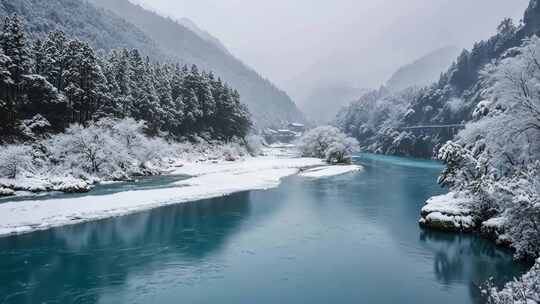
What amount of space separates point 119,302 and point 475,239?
20410mm

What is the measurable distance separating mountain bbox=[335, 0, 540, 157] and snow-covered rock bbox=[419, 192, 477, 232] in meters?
78.5

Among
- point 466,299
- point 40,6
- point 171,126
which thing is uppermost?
point 40,6

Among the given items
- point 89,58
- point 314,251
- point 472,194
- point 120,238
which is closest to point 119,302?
point 120,238

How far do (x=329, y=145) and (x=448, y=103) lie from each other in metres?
59.1

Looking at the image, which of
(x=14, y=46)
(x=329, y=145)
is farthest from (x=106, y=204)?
(x=329, y=145)

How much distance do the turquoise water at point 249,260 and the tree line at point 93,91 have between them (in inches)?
1061

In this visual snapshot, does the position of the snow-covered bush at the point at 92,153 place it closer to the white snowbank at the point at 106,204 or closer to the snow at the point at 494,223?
the white snowbank at the point at 106,204

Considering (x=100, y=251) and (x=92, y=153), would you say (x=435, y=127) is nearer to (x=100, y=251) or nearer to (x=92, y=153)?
(x=92, y=153)

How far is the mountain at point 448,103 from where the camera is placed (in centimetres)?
10169

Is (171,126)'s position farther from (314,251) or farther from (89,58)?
(314,251)

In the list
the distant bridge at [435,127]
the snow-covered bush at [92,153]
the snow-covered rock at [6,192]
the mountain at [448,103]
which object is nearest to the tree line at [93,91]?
the snow-covered bush at [92,153]

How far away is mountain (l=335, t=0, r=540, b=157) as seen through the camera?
101688 millimetres

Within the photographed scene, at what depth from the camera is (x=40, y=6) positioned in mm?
143125

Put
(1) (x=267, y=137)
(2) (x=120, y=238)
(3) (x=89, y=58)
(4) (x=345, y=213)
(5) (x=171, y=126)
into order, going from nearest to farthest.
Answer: (2) (x=120, y=238) < (4) (x=345, y=213) < (3) (x=89, y=58) < (5) (x=171, y=126) < (1) (x=267, y=137)
